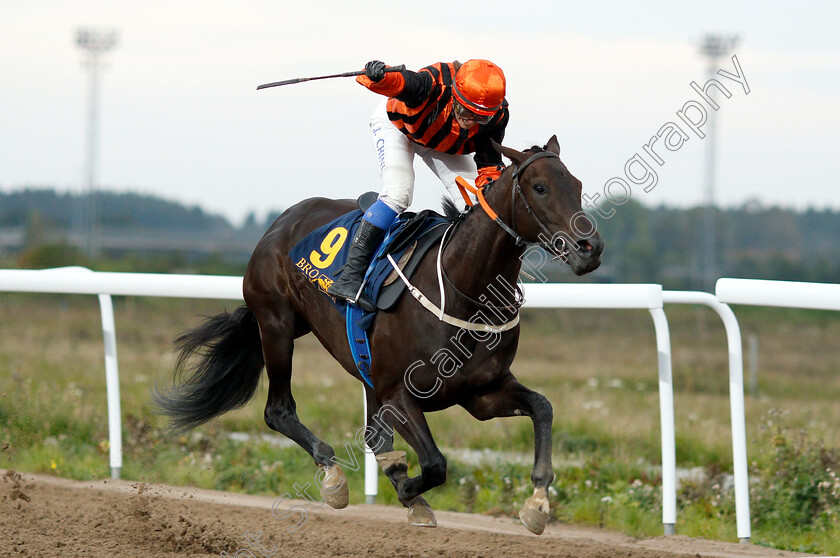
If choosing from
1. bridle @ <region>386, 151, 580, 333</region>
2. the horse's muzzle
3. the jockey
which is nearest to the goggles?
the jockey

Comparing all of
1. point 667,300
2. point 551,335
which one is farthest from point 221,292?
point 551,335

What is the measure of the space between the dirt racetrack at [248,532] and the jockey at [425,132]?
1.18 metres

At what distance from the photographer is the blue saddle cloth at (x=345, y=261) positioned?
13.5 ft

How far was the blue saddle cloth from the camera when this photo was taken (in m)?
4.12

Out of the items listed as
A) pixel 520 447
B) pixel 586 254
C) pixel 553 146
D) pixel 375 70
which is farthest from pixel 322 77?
pixel 520 447

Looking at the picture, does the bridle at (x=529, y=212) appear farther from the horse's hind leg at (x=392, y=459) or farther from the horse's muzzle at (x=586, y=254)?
the horse's hind leg at (x=392, y=459)

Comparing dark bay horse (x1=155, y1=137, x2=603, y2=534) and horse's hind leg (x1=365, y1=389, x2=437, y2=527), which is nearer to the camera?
dark bay horse (x1=155, y1=137, x2=603, y2=534)

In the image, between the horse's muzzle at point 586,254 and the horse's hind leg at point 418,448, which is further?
the horse's hind leg at point 418,448

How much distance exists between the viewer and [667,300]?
466 centimetres

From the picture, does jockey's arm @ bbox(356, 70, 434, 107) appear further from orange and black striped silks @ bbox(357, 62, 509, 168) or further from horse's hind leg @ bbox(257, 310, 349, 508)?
horse's hind leg @ bbox(257, 310, 349, 508)

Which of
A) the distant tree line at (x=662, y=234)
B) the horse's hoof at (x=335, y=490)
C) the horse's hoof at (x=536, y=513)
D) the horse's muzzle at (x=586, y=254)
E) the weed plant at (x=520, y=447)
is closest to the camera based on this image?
the horse's muzzle at (x=586, y=254)

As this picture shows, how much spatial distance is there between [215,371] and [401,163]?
1.69 meters

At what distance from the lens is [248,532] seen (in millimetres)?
4535

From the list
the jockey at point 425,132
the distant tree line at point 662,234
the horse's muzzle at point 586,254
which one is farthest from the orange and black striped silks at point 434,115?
the distant tree line at point 662,234
